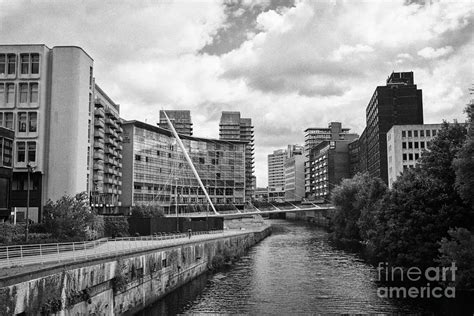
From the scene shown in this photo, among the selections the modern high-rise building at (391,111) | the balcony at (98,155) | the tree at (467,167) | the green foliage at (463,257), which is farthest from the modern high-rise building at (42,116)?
the modern high-rise building at (391,111)

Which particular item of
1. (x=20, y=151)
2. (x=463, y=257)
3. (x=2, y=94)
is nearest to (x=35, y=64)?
(x=2, y=94)

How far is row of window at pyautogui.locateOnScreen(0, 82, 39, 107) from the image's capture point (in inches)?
2918

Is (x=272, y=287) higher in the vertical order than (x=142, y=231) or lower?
lower

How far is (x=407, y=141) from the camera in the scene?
134125mm

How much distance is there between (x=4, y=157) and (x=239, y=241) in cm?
4142

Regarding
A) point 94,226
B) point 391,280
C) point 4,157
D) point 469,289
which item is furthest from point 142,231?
point 469,289

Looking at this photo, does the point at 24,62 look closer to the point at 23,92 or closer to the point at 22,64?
the point at 22,64

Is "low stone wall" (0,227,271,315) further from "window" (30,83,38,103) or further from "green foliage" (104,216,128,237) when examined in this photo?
"window" (30,83,38,103)

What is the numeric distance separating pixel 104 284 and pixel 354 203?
234 feet

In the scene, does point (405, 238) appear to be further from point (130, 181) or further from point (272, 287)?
point (130, 181)

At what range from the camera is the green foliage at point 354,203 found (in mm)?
83938

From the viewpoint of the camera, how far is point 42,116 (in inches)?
3002

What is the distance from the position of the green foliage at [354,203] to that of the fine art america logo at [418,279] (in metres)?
26.4

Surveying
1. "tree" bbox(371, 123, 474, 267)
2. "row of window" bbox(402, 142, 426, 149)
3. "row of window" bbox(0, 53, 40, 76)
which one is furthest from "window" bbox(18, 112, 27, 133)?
"row of window" bbox(402, 142, 426, 149)
